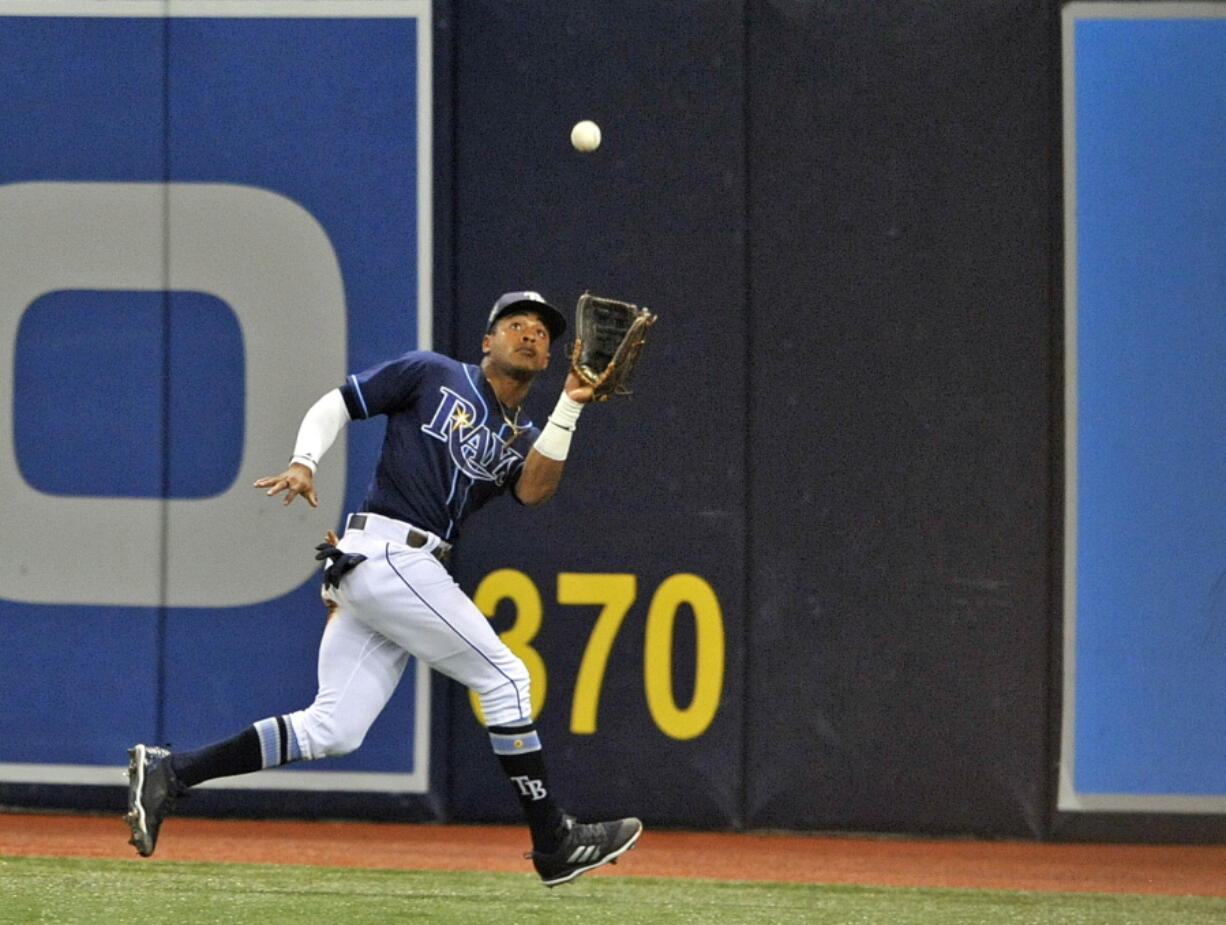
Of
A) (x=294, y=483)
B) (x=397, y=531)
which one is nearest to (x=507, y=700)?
(x=397, y=531)

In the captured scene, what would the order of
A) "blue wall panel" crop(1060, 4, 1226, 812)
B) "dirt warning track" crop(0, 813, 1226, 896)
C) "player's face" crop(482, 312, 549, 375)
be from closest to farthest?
"player's face" crop(482, 312, 549, 375), "dirt warning track" crop(0, 813, 1226, 896), "blue wall panel" crop(1060, 4, 1226, 812)

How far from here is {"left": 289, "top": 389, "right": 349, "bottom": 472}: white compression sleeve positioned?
4.68 m

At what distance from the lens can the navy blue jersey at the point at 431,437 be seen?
493cm

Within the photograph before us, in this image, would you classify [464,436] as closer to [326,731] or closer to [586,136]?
[326,731]

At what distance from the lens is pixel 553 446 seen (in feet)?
16.1

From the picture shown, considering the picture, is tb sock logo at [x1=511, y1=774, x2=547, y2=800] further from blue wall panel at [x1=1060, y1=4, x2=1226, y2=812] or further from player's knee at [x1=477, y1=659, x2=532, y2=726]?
blue wall panel at [x1=1060, y1=4, x2=1226, y2=812]

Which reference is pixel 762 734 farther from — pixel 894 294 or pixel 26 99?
pixel 26 99

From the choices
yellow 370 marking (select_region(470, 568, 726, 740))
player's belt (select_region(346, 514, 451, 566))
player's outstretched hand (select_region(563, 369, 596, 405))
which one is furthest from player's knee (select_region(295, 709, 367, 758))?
yellow 370 marking (select_region(470, 568, 726, 740))

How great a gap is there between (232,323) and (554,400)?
129 cm

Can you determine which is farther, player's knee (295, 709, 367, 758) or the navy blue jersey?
the navy blue jersey

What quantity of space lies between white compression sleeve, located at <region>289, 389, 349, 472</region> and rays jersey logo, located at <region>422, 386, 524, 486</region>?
0.24 m

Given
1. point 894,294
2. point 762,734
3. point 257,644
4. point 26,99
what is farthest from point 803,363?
point 26,99

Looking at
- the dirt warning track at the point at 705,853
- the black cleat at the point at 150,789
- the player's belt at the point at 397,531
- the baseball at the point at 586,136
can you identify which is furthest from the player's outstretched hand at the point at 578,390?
the dirt warning track at the point at 705,853

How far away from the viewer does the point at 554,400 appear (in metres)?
6.90
